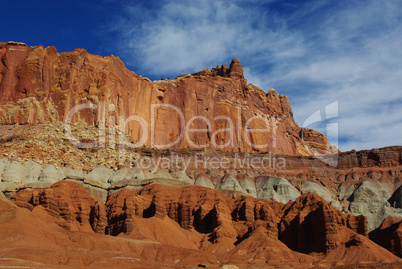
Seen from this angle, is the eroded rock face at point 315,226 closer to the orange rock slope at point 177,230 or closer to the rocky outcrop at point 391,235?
the orange rock slope at point 177,230

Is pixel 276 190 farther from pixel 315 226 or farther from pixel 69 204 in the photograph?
pixel 69 204

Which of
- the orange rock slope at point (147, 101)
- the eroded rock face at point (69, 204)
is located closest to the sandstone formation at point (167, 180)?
the eroded rock face at point (69, 204)

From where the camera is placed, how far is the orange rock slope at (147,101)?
393 ft

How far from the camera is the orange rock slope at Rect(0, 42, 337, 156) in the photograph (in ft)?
393

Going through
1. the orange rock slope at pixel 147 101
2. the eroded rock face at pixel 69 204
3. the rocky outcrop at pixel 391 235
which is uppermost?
the orange rock slope at pixel 147 101

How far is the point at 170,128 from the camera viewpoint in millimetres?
142250

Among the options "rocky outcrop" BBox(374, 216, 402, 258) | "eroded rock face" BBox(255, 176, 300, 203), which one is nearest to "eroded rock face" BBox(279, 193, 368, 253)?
"rocky outcrop" BBox(374, 216, 402, 258)

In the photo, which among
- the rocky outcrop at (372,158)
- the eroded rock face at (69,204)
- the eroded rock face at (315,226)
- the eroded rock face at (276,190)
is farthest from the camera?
the rocky outcrop at (372,158)

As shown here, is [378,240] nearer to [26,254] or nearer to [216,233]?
[216,233]

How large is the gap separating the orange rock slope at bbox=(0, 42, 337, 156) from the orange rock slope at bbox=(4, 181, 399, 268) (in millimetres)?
36436

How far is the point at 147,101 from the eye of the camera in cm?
13988

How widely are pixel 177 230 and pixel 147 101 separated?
208 ft

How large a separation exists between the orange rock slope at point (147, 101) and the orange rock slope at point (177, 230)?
36.4m

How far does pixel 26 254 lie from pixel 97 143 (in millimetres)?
55481
